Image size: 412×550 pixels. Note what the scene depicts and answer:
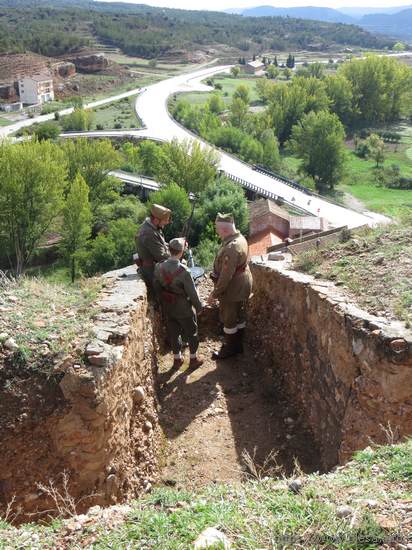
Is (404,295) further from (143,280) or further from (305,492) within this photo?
(143,280)

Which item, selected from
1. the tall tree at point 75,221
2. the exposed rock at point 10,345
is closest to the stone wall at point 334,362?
the exposed rock at point 10,345

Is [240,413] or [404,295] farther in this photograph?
[240,413]

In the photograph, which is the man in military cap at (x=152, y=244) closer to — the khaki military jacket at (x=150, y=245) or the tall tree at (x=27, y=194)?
the khaki military jacket at (x=150, y=245)

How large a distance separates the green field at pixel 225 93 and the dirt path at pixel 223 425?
294 ft

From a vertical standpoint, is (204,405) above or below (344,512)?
below

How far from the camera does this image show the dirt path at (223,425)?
6.88 meters

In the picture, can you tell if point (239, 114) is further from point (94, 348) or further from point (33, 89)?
point (94, 348)

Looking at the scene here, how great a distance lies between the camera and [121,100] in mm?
92938

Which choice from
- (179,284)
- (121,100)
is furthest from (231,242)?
(121,100)

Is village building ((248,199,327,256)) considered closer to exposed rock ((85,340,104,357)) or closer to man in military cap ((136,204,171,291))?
man in military cap ((136,204,171,291))

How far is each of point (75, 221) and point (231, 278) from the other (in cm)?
2839

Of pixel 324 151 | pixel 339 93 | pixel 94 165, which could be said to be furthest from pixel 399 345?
pixel 339 93

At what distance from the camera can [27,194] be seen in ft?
107

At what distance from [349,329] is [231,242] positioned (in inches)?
106
